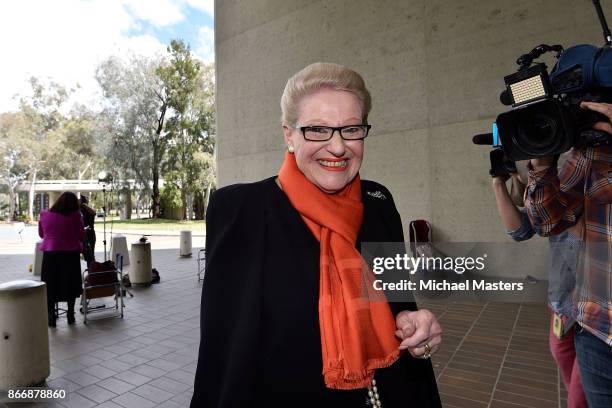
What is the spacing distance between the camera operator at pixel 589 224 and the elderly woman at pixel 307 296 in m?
0.51

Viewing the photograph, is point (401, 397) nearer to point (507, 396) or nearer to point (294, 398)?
point (294, 398)

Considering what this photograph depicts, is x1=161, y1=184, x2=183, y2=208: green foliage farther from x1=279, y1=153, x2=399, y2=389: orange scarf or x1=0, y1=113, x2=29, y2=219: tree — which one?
x1=279, y1=153, x2=399, y2=389: orange scarf

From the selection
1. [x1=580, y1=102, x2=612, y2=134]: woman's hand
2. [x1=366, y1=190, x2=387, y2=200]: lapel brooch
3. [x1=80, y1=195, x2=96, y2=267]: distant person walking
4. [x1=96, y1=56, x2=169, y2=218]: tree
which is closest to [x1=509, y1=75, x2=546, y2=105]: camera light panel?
[x1=580, y1=102, x2=612, y2=134]: woman's hand

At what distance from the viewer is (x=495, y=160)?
1502 millimetres

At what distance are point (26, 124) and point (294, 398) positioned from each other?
136 feet

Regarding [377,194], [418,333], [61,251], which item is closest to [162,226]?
[61,251]

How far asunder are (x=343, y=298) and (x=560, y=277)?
3.05 ft

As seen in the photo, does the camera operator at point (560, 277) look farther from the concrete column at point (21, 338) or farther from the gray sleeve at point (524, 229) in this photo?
the concrete column at point (21, 338)

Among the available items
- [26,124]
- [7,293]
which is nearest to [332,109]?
[7,293]

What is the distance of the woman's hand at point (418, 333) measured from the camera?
1.11m

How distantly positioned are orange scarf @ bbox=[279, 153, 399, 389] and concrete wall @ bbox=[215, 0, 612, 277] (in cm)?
548

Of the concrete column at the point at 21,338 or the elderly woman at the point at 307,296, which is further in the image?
the concrete column at the point at 21,338

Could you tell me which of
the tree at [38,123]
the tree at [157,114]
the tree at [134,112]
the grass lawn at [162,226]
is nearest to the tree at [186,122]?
the tree at [157,114]

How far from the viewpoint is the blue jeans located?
1.21 metres
